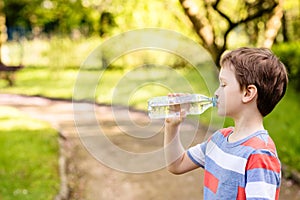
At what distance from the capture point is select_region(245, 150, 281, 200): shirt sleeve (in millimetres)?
1259

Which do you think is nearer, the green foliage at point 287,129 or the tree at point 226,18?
the green foliage at point 287,129

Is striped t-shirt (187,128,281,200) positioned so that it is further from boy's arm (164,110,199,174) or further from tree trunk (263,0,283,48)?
tree trunk (263,0,283,48)

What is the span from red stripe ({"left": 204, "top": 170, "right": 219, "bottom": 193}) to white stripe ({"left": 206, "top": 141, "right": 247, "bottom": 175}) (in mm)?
45

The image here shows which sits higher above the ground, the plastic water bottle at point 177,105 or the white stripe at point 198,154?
the plastic water bottle at point 177,105

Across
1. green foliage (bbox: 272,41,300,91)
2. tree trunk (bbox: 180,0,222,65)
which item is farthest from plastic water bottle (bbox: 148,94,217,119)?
green foliage (bbox: 272,41,300,91)

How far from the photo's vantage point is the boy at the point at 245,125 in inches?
50.7

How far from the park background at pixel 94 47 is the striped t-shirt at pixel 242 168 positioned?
35 cm

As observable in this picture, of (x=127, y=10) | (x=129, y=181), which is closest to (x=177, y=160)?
(x=129, y=181)

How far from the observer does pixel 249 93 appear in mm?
1376

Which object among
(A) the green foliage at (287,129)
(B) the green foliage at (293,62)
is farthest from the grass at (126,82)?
(B) the green foliage at (293,62)

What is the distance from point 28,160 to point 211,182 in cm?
425

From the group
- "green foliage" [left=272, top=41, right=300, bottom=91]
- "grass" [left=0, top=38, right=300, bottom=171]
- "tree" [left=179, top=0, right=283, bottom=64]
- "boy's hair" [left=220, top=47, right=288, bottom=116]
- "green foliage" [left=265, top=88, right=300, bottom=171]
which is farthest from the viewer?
"green foliage" [left=272, top=41, right=300, bottom=91]

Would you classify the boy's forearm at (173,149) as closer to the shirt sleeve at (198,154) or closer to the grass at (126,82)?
the shirt sleeve at (198,154)

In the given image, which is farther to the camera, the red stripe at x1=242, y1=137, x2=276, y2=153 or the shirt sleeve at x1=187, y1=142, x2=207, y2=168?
the shirt sleeve at x1=187, y1=142, x2=207, y2=168
